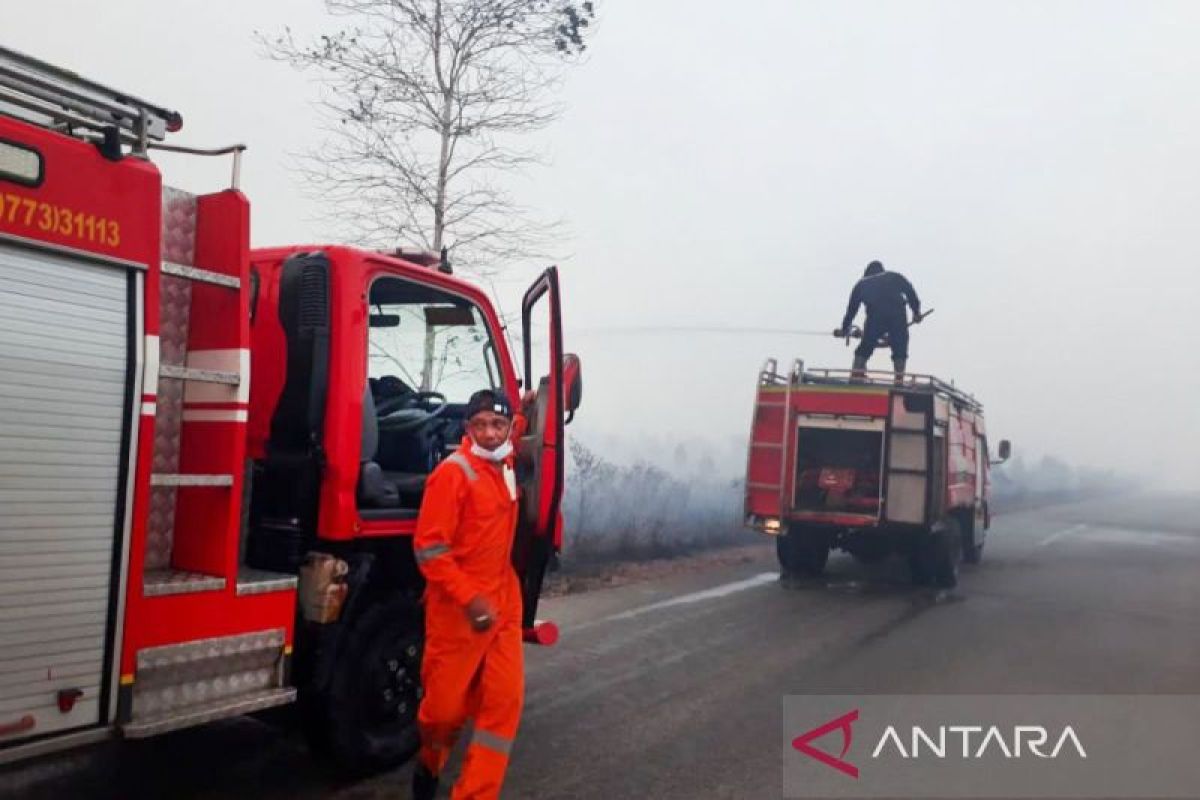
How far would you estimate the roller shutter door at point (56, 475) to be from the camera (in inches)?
114

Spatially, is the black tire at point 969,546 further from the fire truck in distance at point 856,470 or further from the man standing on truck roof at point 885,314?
the man standing on truck roof at point 885,314

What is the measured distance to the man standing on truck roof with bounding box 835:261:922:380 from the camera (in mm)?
12016

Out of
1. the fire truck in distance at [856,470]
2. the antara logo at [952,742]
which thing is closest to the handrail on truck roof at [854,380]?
the fire truck in distance at [856,470]

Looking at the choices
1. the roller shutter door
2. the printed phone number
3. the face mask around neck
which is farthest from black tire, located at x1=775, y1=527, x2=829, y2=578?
A: the printed phone number

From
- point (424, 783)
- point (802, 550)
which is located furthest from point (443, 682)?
point (802, 550)

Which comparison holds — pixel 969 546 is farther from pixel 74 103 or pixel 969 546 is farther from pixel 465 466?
pixel 74 103

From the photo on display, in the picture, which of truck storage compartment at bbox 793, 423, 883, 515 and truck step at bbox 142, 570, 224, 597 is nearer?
truck step at bbox 142, 570, 224, 597

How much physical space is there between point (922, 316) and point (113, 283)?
1053 cm

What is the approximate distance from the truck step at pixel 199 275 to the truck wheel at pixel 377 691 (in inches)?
60.7

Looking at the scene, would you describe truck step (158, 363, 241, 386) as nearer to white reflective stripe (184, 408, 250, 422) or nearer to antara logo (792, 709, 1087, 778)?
white reflective stripe (184, 408, 250, 422)

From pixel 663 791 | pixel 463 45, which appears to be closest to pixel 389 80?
pixel 463 45

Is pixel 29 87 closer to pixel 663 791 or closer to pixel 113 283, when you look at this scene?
pixel 113 283

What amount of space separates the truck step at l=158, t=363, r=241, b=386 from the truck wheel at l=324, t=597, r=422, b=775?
127cm

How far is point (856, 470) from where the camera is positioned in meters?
10.8
